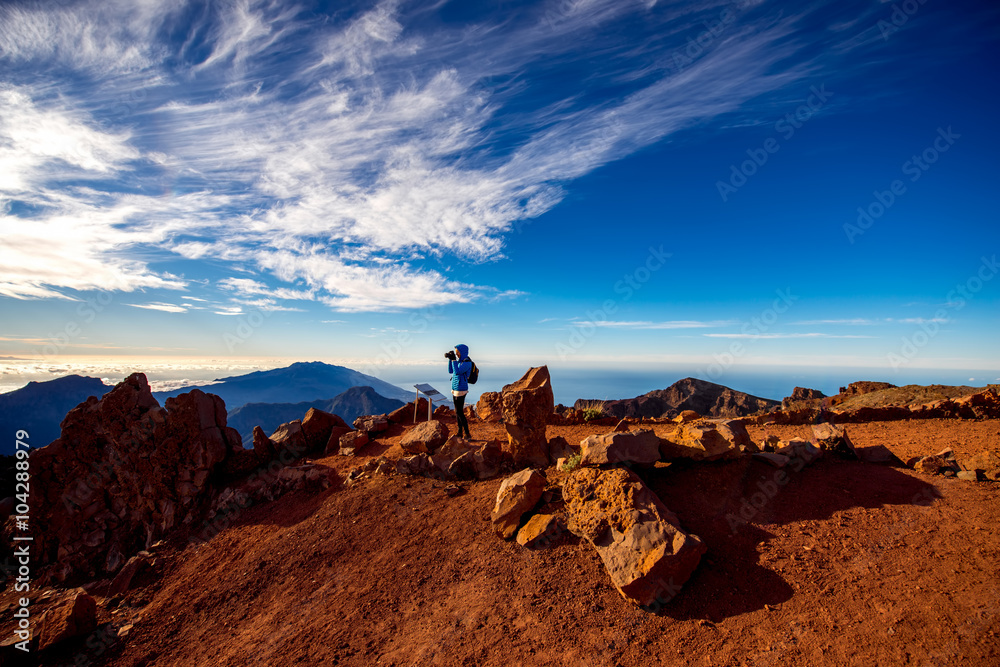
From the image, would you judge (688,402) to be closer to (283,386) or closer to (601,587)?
(601,587)

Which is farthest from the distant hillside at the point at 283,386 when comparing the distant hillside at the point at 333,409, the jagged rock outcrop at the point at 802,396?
the jagged rock outcrop at the point at 802,396

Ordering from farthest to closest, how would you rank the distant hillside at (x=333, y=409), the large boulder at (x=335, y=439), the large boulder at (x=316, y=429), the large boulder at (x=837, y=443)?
the distant hillside at (x=333, y=409)
the large boulder at (x=316, y=429)
the large boulder at (x=335, y=439)
the large boulder at (x=837, y=443)

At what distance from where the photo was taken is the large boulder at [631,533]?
567cm

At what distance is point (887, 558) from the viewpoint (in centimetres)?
574

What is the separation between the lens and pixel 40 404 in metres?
89.1

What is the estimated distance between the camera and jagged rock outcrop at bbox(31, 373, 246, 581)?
1188cm

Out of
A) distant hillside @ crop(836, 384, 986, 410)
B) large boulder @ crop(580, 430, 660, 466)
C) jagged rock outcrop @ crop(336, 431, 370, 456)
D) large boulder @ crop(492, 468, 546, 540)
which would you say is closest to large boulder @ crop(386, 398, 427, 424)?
jagged rock outcrop @ crop(336, 431, 370, 456)

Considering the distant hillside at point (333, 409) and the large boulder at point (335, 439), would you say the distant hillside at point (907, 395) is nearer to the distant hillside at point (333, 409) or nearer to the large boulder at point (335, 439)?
the large boulder at point (335, 439)

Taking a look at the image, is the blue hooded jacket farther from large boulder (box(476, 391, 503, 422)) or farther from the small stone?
the small stone

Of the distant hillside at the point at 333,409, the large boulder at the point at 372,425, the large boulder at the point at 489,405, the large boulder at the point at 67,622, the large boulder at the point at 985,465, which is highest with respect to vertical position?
the large boulder at the point at 489,405

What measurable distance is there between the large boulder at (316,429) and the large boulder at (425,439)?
454cm

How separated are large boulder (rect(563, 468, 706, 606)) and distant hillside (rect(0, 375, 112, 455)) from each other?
368 feet

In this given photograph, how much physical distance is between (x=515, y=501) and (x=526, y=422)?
7.62 ft

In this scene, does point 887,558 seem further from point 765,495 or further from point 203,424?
point 203,424
